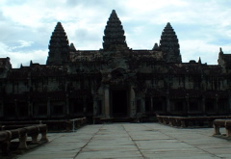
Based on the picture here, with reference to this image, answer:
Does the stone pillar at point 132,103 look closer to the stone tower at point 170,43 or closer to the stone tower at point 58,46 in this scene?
the stone tower at point 58,46

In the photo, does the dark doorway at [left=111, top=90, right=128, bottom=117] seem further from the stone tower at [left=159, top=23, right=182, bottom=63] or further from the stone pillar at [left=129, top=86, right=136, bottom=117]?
the stone tower at [left=159, top=23, right=182, bottom=63]

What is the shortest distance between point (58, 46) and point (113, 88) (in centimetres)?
3784

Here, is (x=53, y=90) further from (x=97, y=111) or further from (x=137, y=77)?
(x=137, y=77)

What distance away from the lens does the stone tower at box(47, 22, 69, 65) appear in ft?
243

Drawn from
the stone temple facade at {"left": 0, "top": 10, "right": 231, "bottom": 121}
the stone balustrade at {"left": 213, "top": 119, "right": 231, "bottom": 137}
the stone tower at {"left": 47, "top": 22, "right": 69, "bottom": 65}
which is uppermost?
the stone tower at {"left": 47, "top": 22, "right": 69, "bottom": 65}

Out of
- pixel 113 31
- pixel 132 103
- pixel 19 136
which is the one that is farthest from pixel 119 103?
pixel 19 136

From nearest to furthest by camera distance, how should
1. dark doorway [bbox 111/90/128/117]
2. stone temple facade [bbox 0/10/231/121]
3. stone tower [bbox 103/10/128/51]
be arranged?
1. stone temple facade [bbox 0/10/231/121]
2. dark doorway [bbox 111/90/128/117]
3. stone tower [bbox 103/10/128/51]

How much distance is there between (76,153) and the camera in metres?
11.2

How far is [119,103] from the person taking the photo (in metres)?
43.9

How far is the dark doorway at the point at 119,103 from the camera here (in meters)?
43.1

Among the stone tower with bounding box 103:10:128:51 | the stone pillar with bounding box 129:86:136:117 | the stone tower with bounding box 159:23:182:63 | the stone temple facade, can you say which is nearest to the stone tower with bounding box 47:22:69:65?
the stone tower with bounding box 103:10:128:51

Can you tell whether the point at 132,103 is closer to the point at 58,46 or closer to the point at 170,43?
the point at 58,46

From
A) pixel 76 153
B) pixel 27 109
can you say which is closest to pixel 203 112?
pixel 27 109

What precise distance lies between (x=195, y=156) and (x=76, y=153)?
4.01 metres
